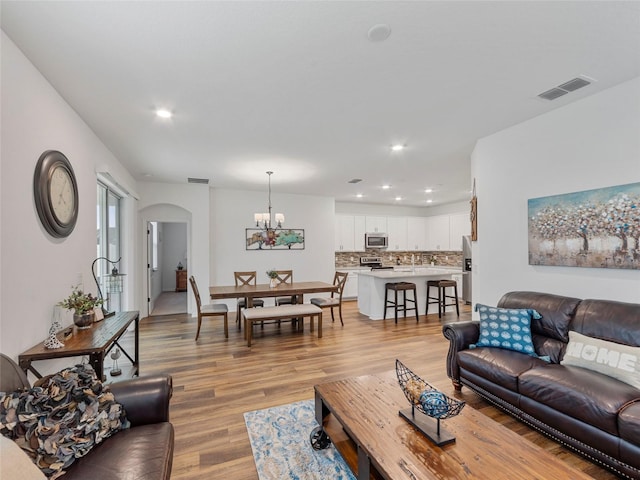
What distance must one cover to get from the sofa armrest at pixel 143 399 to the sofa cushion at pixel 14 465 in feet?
1.81

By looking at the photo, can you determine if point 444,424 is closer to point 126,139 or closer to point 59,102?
point 59,102

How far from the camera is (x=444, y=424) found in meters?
1.71

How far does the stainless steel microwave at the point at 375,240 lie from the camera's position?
340 inches

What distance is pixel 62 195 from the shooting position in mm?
2578

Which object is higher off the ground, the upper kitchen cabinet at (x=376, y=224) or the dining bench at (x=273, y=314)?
the upper kitchen cabinet at (x=376, y=224)

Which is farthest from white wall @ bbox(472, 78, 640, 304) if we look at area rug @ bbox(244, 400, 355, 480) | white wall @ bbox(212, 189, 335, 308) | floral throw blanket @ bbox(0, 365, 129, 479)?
white wall @ bbox(212, 189, 335, 308)

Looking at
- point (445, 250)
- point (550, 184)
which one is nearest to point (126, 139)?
point (550, 184)

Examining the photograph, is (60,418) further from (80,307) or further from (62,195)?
(62,195)

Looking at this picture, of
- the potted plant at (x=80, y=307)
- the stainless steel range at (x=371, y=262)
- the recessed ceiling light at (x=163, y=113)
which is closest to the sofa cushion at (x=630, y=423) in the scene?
the potted plant at (x=80, y=307)

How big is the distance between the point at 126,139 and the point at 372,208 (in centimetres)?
657

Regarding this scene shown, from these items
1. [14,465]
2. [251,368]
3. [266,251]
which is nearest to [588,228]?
[251,368]

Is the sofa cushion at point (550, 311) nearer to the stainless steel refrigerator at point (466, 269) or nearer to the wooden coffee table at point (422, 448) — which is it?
the wooden coffee table at point (422, 448)

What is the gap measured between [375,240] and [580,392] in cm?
683

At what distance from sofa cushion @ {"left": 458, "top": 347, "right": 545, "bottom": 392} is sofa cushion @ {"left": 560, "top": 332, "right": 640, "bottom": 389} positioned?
236 mm
